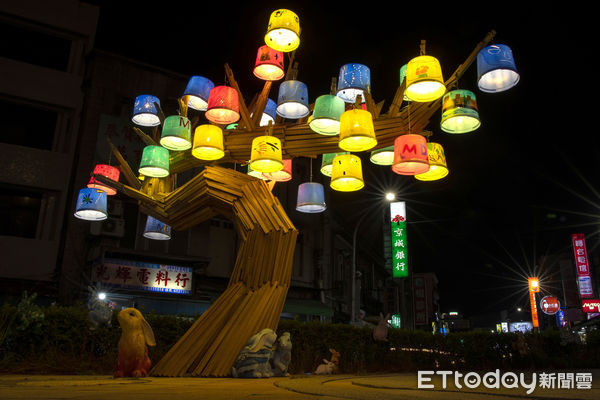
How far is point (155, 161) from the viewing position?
24.9 ft

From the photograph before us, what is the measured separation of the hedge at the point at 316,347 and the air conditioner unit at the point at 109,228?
21.5 ft

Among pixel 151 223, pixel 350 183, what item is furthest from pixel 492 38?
pixel 151 223

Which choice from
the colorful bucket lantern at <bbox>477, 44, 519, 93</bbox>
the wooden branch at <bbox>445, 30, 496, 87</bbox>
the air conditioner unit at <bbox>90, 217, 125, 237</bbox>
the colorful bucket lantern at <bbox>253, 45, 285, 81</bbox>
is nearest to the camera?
the colorful bucket lantern at <bbox>477, 44, 519, 93</bbox>

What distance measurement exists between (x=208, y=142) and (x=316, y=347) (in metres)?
5.27

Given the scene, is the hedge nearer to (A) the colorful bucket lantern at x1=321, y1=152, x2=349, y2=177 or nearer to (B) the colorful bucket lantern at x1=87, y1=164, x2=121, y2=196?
(B) the colorful bucket lantern at x1=87, y1=164, x2=121, y2=196

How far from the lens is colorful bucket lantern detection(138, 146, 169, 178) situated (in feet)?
24.9

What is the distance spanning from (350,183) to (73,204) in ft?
38.0

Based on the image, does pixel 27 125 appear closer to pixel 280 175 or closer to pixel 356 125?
pixel 280 175

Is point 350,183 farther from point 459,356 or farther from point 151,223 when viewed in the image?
point 459,356

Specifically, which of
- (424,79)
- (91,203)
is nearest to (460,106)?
(424,79)

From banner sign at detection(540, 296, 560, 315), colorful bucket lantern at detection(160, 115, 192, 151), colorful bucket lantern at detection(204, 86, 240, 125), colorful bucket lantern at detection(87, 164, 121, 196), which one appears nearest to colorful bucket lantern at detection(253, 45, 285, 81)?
colorful bucket lantern at detection(204, 86, 240, 125)

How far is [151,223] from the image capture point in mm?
9328

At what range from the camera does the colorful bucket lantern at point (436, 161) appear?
691cm

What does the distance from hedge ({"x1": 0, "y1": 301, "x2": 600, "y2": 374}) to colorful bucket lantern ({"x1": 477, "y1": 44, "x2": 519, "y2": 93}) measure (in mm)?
6134
